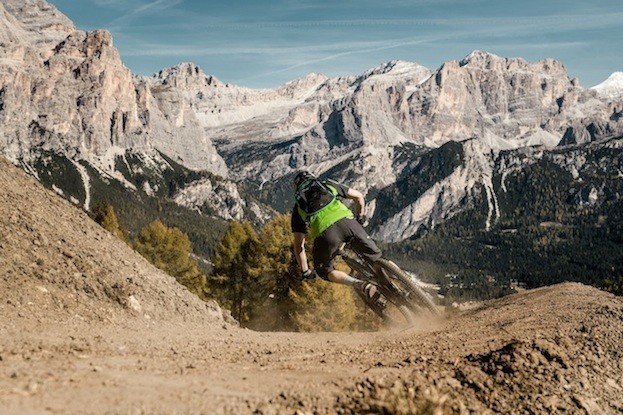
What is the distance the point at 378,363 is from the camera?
834cm

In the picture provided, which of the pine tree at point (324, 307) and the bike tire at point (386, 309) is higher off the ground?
the bike tire at point (386, 309)

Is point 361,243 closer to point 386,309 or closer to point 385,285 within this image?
point 385,285

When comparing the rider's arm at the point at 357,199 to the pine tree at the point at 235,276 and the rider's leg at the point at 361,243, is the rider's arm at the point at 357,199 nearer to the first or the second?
the rider's leg at the point at 361,243

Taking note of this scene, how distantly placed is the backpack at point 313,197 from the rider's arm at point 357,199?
2.23 feet

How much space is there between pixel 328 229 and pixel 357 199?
1400 mm

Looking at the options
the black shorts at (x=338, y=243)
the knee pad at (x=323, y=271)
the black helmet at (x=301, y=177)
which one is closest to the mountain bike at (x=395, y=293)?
the black shorts at (x=338, y=243)

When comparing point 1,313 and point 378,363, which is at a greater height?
point 1,313

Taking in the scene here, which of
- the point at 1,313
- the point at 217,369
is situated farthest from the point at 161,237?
the point at 217,369

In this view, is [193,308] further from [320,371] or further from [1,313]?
[320,371]

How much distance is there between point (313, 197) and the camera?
11773mm

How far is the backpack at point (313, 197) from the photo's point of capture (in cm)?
1175

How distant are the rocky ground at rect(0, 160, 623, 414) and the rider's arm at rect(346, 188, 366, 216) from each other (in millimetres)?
3101

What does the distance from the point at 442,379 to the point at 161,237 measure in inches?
1626

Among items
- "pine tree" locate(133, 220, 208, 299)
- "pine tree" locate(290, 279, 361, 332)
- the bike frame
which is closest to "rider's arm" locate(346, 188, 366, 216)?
the bike frame
